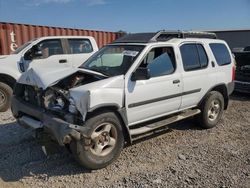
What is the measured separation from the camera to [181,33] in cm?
585

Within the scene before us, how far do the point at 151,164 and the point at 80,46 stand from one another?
5.20 m

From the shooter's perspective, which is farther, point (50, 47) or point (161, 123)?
point (50, 47)

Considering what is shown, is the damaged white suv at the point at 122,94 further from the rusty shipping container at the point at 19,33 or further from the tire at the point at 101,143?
the rusty shipping container at the point at 19,33

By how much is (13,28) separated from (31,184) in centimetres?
756

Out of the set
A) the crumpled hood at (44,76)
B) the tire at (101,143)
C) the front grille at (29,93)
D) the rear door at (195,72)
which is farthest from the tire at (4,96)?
the rear door at (195,72)

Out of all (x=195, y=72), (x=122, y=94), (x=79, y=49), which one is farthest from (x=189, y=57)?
(x=79, y=49)

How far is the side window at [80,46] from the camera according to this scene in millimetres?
8602

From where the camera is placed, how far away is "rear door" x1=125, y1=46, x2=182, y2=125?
4602 mm

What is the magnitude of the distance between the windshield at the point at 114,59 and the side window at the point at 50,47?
2.95m

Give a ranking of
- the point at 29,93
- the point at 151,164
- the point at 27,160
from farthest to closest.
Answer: the point at 29,93, the point at 27,160, the point at 151,164

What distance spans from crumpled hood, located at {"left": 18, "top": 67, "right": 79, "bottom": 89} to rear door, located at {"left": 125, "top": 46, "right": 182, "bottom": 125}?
102 cm

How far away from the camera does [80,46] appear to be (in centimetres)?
876

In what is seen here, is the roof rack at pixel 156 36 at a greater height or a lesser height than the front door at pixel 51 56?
greater

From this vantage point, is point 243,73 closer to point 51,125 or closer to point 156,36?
point 156,36
